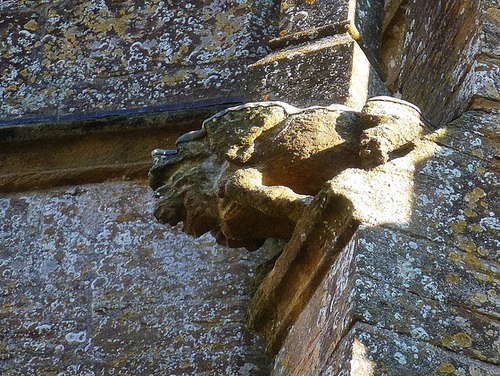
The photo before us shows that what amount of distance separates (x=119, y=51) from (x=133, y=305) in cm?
131

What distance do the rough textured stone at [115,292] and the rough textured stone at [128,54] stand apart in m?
0.47

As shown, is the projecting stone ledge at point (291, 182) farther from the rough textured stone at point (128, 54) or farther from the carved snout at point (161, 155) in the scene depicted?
the rough textured stone at point (128, 54)

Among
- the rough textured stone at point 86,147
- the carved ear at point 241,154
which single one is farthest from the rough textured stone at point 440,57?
the rough textured stone at point 86,147

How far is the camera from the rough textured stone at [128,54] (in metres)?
3.92

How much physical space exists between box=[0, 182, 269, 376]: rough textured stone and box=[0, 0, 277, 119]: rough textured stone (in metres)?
0.47

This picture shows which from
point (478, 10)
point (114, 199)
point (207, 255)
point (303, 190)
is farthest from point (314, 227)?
point (114, 199)

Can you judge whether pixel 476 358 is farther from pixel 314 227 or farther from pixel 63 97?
pixel 63 97

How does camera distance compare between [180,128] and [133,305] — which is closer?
[133,305]

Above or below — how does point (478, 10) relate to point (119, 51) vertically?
above

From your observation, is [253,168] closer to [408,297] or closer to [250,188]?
[250,188]

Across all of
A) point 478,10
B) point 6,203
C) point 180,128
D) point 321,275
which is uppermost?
point 478,10

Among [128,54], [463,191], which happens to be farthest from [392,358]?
[128,54]

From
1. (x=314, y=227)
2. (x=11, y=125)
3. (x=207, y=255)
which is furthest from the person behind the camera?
(x=11, y=125)

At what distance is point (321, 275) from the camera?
2215 mm
